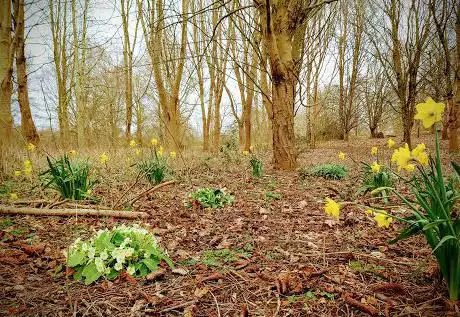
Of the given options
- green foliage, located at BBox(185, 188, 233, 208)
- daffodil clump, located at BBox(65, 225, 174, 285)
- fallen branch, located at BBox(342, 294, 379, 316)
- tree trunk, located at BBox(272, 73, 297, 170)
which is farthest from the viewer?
tree trunk, located at BBox(272, 73, 297, 170)

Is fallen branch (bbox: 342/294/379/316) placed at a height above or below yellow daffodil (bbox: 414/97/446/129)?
below

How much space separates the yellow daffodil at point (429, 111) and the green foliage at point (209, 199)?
2.35 metres

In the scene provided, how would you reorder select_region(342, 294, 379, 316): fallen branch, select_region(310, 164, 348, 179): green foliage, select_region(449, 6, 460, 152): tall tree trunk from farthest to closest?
select_region(449, 6, 460, 152): tall tree trunk < select_region(310, 164, 348, 179): green foliage < select_region(342, 294, 379, 316): fallen branch

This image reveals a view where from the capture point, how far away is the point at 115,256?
1.68 m

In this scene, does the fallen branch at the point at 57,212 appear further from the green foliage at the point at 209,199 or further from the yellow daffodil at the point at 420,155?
the yellow daffodil at the point at 420,155

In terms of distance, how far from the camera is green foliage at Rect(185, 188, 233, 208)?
330 centimetres

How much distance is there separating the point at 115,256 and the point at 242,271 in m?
0.82

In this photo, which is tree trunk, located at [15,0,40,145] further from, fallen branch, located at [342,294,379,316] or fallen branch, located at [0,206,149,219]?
fallen branch, located at [342,294,379,316]

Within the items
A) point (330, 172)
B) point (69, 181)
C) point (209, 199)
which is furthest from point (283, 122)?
point (69, 181)

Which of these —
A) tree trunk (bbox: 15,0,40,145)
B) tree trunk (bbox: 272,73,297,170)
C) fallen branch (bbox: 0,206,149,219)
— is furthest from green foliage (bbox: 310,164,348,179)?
tree trunk (bbox: 15,0,40,145)

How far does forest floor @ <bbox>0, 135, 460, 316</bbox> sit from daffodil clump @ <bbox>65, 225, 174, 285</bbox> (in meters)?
0.07

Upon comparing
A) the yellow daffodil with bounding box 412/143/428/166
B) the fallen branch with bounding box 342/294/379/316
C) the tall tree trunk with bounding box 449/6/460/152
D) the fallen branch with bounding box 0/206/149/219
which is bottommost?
the fallen branch with bounding box 342/294/379/316

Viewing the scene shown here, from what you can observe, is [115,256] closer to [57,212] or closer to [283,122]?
[57,212]

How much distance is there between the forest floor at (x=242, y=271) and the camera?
1396 mm
